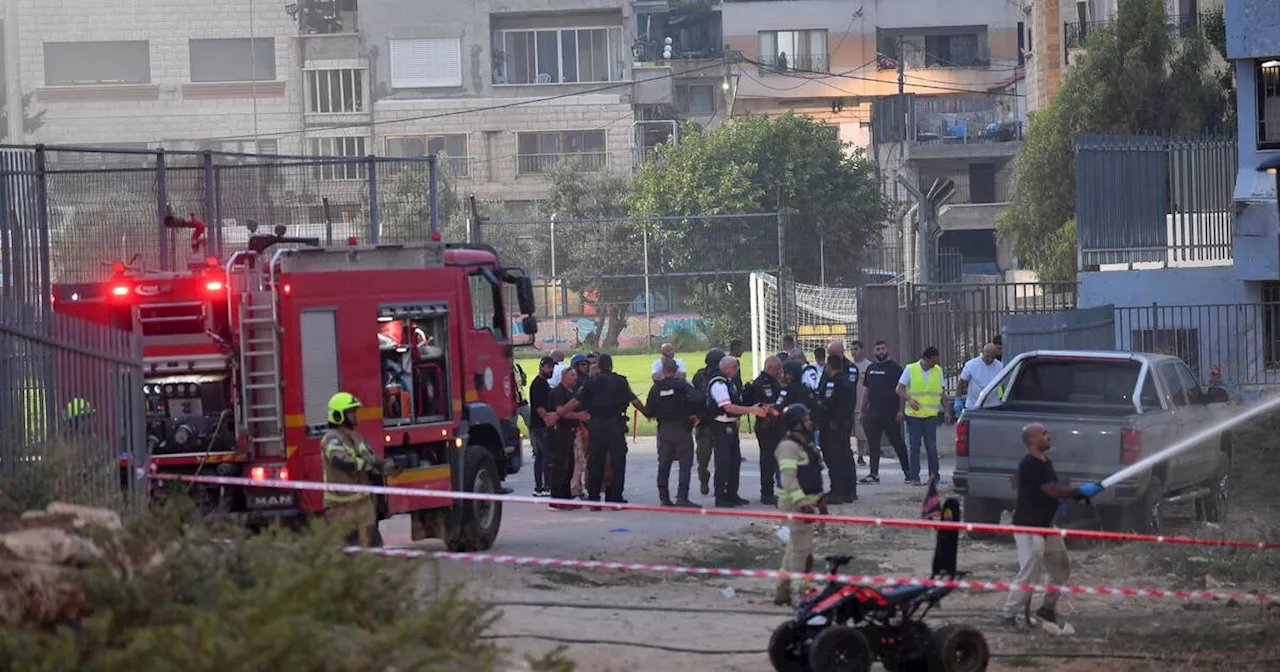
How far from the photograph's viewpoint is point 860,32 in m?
67.4

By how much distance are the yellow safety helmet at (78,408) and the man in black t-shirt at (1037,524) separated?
19.1 ft

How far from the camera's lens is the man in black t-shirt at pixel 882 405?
19.4 meters

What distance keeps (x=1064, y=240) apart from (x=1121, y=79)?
3.70 m

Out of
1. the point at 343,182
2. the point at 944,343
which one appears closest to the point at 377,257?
the point at 343,182

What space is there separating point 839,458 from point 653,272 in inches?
1003

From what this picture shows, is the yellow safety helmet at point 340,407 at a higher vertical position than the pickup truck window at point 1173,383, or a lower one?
higher

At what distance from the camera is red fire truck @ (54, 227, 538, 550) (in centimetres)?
1286

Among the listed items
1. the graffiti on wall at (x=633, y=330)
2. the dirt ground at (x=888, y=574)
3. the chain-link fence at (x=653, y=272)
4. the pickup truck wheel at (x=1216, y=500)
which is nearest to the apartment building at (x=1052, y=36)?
the chain-link fence at (x=653, y=272)

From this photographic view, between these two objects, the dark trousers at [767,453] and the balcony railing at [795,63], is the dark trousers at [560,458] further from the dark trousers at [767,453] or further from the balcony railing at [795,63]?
the balcony railing at [795,63]

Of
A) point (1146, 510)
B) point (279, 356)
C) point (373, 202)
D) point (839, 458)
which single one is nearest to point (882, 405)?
point (839, 458)

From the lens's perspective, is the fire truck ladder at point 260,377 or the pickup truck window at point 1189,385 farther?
the pickup truck window at point 1189,385

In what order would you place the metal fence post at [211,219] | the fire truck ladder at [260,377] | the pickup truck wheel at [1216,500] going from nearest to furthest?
the fire truck ladder at [260,377] → the pickup truck wheel at [1216,500] → the metal fence post at [211,219]

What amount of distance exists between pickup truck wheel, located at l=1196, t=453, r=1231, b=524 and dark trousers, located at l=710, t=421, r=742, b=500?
483 cm

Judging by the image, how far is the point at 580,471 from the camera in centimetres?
1902
